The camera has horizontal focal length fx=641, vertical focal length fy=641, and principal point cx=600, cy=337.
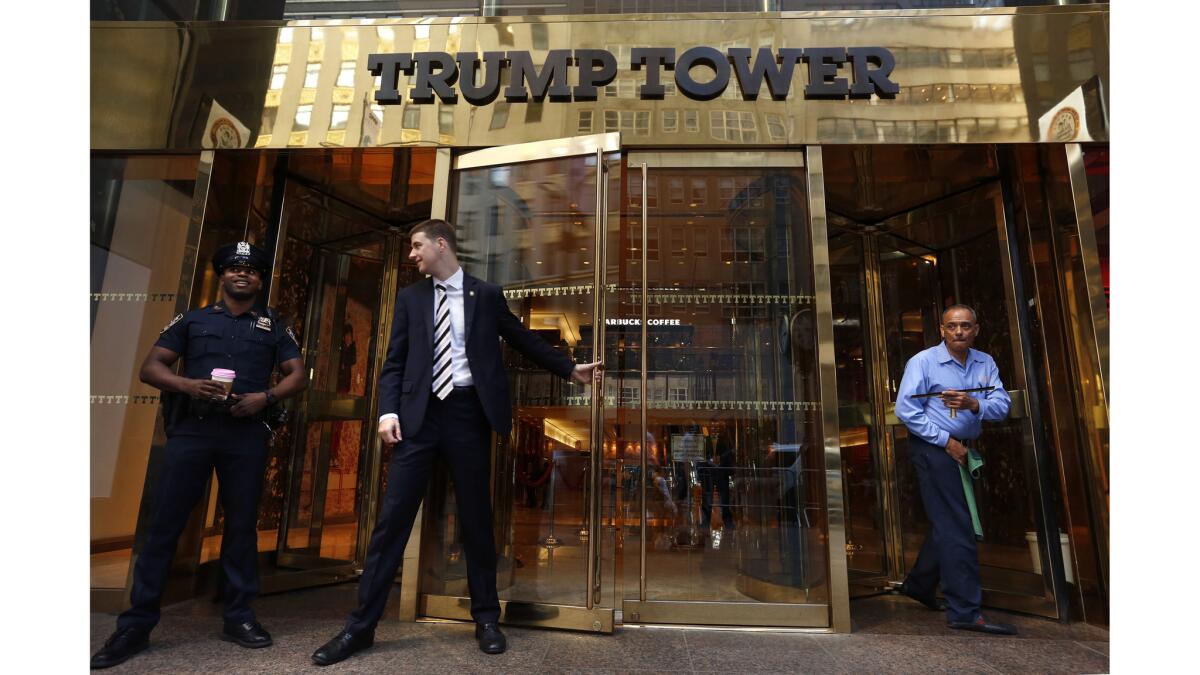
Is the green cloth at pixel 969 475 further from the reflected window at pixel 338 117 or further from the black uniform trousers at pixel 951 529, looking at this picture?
the reflected window at pixel 338 117

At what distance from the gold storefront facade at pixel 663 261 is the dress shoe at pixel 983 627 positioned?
0.51 meters

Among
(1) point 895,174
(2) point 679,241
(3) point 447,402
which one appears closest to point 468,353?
(3) point 447,402

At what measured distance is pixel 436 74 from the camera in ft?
12.6

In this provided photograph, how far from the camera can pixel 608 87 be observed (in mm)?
3793

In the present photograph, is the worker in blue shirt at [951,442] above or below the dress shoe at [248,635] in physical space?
above

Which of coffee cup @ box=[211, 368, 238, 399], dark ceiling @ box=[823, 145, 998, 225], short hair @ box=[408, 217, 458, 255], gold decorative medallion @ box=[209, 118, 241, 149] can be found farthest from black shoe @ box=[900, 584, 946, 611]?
gold decorative medallion @ box=[209, 118, 241, 149]

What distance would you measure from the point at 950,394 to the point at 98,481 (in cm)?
484

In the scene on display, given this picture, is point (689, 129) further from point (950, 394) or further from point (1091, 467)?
point (1091, 467)

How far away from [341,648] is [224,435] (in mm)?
1075

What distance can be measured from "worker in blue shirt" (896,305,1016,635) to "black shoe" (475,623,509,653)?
2195 mm

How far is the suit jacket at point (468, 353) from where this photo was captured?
2918 millimetres

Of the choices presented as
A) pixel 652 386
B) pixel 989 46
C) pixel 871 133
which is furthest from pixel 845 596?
pixel 989 46

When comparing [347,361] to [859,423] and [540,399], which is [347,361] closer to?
[540,399]

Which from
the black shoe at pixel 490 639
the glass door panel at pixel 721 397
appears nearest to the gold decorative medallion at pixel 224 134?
the glass door panel at pixel 721 397
